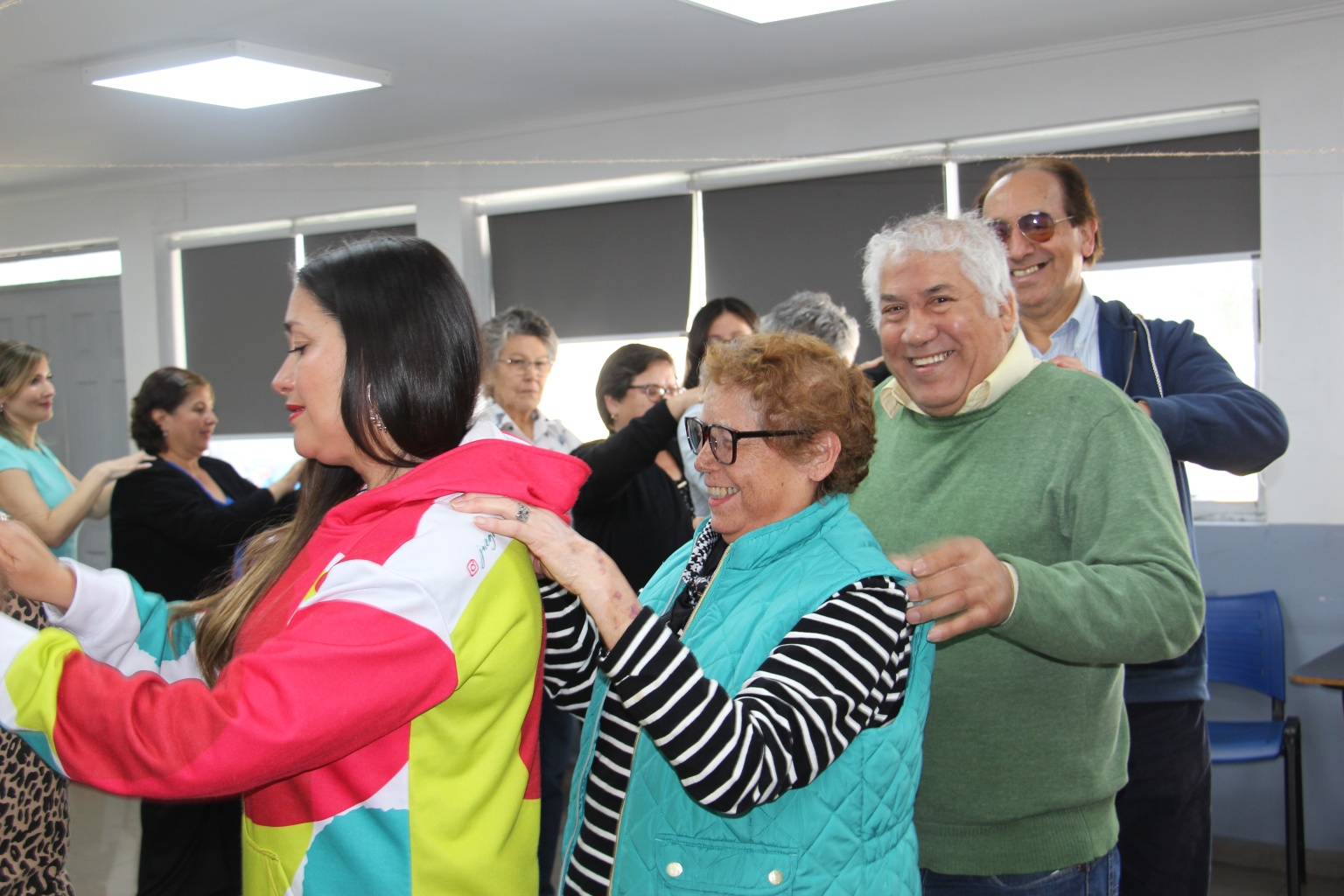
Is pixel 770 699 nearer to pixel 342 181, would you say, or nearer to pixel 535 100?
pixel 535 100

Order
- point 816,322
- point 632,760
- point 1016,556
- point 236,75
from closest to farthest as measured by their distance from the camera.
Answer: point 632,760
point 1016,556
point 816,322
point 236,75

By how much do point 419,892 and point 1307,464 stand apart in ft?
13.2

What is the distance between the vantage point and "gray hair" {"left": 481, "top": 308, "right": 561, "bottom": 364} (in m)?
3.52

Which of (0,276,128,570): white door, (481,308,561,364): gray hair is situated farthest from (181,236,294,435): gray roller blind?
(481,308,561,364): gray hair

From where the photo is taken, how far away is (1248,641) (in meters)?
3.85

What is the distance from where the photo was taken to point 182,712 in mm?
909

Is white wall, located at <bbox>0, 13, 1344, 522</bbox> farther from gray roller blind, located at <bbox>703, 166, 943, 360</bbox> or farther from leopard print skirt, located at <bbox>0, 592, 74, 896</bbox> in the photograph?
leopard print skirt, located at <bbox>0, 592, 74, 896</bbox>

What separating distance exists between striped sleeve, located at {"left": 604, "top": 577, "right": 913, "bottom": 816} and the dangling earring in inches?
14.2

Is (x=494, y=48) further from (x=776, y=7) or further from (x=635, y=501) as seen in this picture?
(x=635, y=501)

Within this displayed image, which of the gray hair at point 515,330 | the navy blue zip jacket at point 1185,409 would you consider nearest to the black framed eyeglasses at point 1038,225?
the navy blue zip jacket at point 1185,409

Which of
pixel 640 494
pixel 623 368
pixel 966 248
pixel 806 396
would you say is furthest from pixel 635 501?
pixel 806 396

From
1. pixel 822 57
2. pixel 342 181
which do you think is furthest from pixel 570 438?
pixel 342 181

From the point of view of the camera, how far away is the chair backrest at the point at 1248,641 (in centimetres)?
379

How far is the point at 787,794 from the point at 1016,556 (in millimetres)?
505
